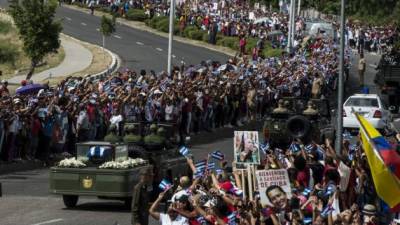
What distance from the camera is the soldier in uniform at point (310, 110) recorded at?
Answer: 33.0m

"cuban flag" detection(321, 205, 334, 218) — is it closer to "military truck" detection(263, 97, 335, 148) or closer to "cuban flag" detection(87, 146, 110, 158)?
"cuban flag" detection(87, 146, 110, 158)

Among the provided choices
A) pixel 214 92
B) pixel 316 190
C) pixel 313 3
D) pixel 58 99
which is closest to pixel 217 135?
pixel 214 92

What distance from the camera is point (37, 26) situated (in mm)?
53156

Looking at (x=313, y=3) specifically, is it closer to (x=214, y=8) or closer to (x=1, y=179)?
(x=214, y=8)

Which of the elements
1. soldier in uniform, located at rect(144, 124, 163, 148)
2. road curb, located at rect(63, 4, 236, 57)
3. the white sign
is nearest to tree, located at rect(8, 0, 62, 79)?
road curb, located at rect(63, 4, 236, 57)

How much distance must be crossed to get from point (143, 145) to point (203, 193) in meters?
7.90

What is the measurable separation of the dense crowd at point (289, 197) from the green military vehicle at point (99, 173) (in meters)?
3.12

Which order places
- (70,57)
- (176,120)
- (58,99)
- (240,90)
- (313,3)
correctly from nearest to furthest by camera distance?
A: (58,99)
(176,120)
(240,90)
(70,57)
(313,3)

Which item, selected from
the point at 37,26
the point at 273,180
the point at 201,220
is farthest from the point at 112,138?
the point at 37,26

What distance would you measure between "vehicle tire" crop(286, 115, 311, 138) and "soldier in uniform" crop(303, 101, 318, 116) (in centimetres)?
105

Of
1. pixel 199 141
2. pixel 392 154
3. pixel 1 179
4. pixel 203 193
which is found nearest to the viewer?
pixel 392 154

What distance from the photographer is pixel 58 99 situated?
1199 inches

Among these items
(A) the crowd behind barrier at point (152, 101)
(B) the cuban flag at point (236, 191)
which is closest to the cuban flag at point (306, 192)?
(B) the cuban flag at point (236, 191)

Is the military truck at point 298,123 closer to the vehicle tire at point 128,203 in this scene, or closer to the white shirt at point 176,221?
the vehicle tire at point 128,203
